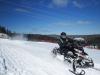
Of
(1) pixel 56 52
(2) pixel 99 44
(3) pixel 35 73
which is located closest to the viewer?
(3) pixel 35 73

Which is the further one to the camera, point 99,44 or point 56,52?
point 99,44

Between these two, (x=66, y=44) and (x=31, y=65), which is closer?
(x=31, y=65)

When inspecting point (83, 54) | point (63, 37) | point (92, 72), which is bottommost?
point (92, 72)

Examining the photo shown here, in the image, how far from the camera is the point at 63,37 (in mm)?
11328

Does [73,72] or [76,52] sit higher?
[76,52]

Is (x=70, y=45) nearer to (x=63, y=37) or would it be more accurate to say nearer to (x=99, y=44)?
(x=63, y=37)

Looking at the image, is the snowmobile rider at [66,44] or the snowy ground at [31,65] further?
the snowmobile rider at [66,44]

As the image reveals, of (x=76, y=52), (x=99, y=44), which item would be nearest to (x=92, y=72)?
(x=76, y=52)

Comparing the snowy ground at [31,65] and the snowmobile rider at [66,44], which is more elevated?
the snowmobile rider at [66,44]

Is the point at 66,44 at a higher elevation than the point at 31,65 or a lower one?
higher

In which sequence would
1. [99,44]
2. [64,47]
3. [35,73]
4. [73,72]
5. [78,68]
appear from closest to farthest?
1. [35,73]
2. [73,72]
3. [78,68]
4. [64,47]
5. [99,44]

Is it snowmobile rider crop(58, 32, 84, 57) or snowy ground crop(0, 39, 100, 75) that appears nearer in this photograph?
snowy ground crop(0, 39, 100, 75)

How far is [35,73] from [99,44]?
1228 centimetres

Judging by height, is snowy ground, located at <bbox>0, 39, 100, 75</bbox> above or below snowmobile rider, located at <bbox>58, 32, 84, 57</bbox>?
below
